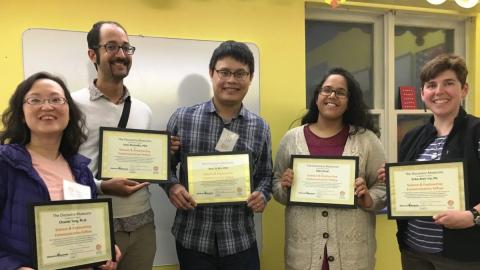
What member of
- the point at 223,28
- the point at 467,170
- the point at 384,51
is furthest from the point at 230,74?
the point at 384,51

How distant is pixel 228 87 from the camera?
2.02 metres

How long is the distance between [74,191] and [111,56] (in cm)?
72

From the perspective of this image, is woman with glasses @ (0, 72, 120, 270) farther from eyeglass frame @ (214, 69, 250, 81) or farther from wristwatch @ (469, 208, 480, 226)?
wristwatch @ (469, 208, 480, 226)

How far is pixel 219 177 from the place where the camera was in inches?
75.4

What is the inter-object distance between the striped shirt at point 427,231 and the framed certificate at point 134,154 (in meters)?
1.24

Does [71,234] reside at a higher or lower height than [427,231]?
higher

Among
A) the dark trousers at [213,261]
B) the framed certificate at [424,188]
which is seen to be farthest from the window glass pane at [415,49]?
the dark trousers at [213,261]

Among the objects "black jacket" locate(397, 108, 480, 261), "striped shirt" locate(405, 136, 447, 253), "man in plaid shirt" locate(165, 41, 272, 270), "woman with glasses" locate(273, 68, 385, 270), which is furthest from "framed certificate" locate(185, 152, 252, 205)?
"black jacket" locate(397, 108, 480, 261)

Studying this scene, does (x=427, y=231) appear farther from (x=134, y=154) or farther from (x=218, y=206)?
(x=134, y=154)

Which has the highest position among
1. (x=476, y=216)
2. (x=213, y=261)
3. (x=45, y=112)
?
(x=45, y=112)

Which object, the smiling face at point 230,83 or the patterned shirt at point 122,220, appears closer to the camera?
the patterned shirt at point 122,220

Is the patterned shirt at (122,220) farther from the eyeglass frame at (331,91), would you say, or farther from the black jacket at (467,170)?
the black jacket at (467,170)

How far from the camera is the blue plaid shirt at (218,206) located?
6.59ft

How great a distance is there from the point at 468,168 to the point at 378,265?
5.52 feet
